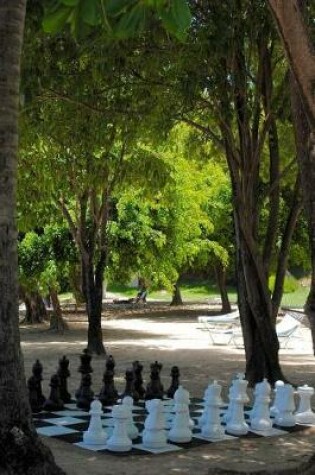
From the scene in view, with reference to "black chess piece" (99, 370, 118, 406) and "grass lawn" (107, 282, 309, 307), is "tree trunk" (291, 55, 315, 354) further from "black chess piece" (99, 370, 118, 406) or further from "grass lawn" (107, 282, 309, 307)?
"grass lawn" (107, 282, 309, 307)

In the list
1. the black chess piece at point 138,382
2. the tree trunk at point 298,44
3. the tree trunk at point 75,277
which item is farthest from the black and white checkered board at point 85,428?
the tree trunk at point 75,277

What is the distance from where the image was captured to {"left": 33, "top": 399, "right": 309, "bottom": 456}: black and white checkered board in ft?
22.5

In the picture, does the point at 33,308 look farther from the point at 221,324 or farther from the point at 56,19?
the point at 56,19

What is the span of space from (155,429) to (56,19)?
4.01 meters

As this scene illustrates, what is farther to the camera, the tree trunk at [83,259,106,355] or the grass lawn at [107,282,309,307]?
the grass lawn at [107,282,309,307]

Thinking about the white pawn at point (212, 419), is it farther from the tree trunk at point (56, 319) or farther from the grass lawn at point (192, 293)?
the grass lawn at point (192, 293)

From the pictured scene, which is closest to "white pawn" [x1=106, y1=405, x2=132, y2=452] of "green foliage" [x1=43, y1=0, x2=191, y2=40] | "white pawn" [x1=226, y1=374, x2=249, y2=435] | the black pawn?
"white pawn" [x1=226, y1=374, x2=249, y2=435]

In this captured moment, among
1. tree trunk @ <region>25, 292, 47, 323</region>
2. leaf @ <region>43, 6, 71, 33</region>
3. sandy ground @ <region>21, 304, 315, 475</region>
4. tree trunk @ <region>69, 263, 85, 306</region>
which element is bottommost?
sandy ground @ <region>21, 304, 315, 475</region>

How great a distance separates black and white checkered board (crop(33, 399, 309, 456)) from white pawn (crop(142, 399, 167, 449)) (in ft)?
0.20

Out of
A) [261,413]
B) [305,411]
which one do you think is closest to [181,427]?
[261,413]

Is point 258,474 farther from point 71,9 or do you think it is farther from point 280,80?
point 280,80

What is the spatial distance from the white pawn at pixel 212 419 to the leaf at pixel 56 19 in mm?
4517

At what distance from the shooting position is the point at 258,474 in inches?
228

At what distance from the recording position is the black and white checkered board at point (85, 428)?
22.5 ft
